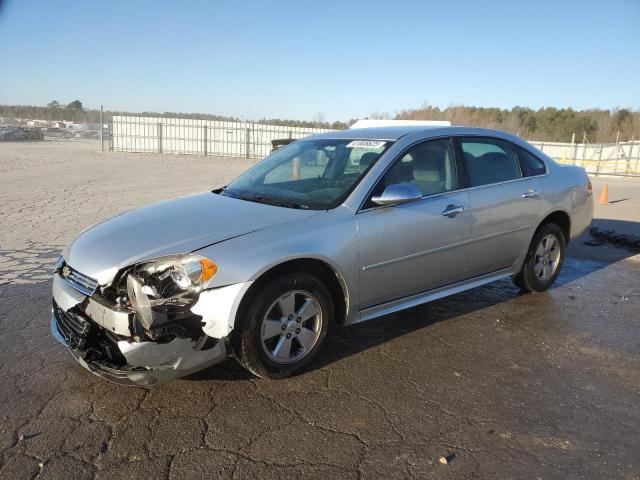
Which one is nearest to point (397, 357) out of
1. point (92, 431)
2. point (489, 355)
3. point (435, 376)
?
point (435, 376)

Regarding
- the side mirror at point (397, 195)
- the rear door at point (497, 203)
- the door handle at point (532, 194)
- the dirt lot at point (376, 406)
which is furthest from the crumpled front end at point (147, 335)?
the door handle at point (532, 194)

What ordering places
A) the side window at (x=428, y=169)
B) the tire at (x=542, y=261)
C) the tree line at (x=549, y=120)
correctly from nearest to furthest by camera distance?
the side window at (x=428, y=169) < the tire at (x=542, y=261) < the tree line at (x=549, y=120)

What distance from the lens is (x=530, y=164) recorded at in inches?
204

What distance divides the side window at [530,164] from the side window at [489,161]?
0.26 ft

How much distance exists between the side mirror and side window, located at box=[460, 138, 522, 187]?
3.00 ft

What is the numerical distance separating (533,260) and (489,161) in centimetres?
117

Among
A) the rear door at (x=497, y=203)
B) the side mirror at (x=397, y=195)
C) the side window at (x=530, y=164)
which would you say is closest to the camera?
the side mirror at (x=397, y=195)

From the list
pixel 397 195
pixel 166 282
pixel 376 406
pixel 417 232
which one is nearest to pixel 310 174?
pixel 397 195

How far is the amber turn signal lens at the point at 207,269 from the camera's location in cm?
307

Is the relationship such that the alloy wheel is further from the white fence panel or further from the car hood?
the white fence panel

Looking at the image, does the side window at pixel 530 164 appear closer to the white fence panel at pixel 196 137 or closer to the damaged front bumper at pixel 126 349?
the damaged front bumper at pixel 126 349

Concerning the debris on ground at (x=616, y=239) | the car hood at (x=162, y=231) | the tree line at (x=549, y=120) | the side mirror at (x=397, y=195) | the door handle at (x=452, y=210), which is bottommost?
the debris on ground at (x=616, y=239)

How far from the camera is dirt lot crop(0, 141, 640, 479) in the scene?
2.64 m

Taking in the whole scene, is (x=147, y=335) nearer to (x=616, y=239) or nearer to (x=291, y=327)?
(x=291, y=327)
